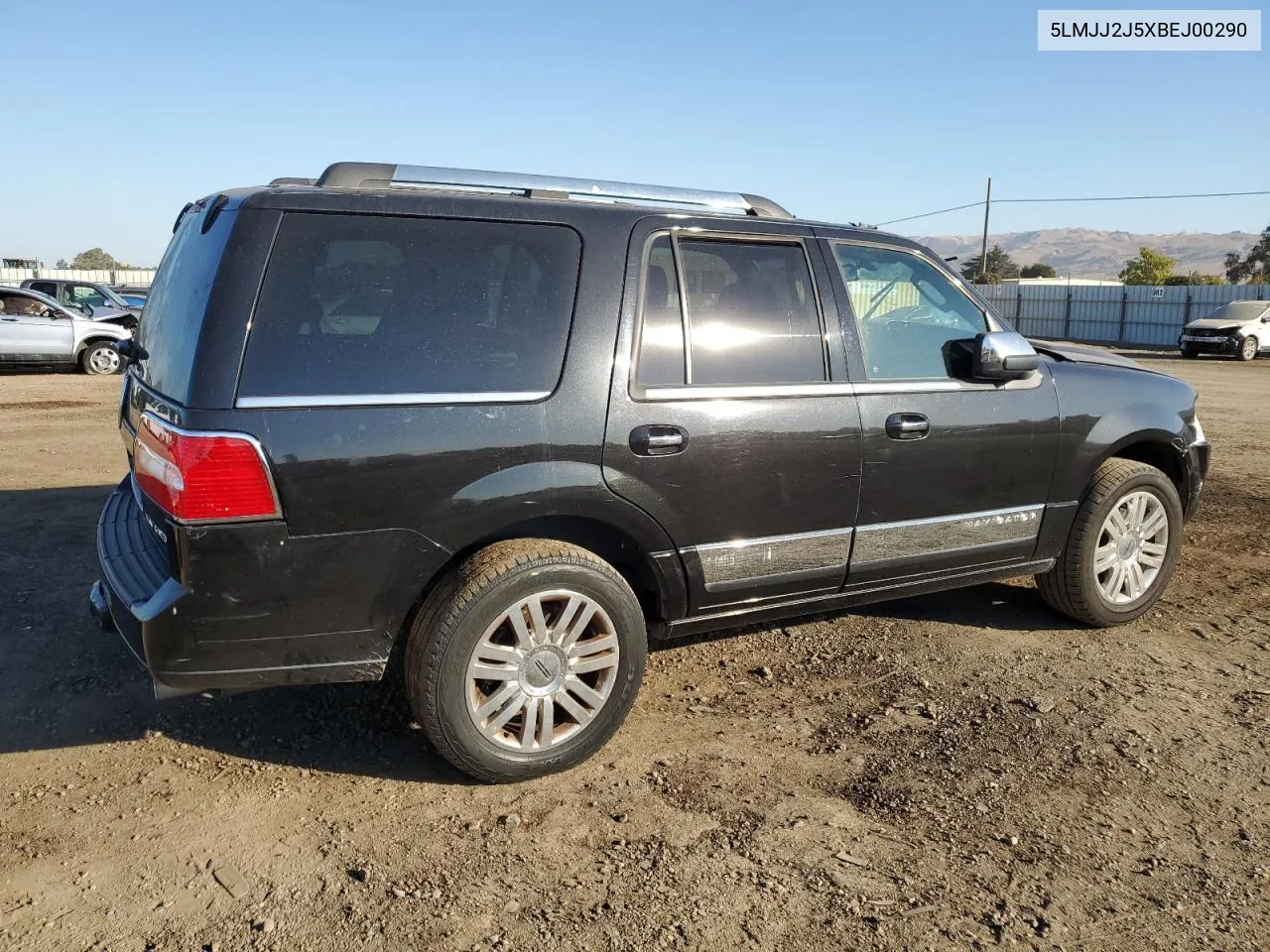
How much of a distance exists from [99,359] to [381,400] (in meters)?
16.4

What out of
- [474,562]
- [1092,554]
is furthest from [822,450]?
[1092,554]

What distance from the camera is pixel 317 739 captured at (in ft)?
12.0

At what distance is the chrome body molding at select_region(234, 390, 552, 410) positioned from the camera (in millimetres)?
2898

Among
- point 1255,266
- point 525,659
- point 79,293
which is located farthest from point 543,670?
point 1255,266

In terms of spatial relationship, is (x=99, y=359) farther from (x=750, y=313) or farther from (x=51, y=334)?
(x=750, y=313)

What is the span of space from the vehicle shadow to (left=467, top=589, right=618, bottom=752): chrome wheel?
32cm

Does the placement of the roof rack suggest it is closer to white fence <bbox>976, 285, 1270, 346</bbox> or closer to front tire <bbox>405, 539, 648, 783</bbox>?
front tire <bbox>405, 539, 648, 783</bbox>

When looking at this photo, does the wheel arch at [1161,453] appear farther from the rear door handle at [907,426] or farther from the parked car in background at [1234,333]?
the parked car in background at [1234,333]

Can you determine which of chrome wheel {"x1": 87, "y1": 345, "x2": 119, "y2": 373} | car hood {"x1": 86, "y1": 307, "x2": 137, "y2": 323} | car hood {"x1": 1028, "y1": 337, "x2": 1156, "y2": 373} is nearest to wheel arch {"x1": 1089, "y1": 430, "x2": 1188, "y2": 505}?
car hood {"x1": 1028, "y1": 337, "x2": 1156, "y2": 373}

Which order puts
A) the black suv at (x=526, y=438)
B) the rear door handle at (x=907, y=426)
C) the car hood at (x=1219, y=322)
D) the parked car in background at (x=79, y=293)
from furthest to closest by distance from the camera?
the car hood at (x=1219, y=322), the parked car in background at (x=79, y=293), the rear door handle at (x=907, y=426), the black suv at (x=526, y=438)

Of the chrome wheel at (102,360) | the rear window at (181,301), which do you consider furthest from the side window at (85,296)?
the rear window at (181,301)

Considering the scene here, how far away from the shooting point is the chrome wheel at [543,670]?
3.26m

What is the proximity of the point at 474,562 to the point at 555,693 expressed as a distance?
22.1 inches

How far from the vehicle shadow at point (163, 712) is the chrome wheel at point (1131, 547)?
3316 millimetres
